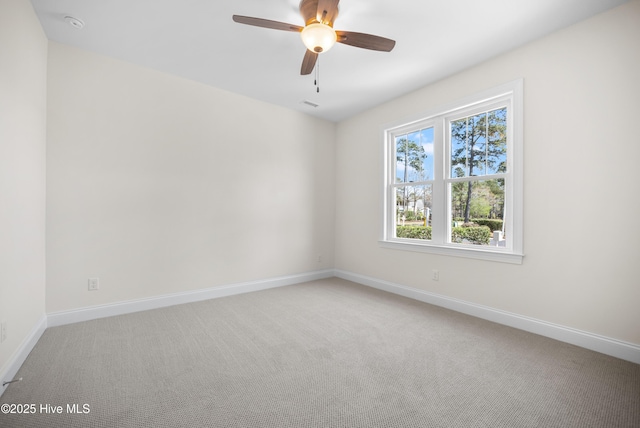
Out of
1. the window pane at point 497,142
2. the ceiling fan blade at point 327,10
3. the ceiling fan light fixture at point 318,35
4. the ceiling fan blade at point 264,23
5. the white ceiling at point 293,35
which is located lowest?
the window pane at point 497,142

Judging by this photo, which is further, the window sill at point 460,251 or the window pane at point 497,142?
the window pane at point 497,142

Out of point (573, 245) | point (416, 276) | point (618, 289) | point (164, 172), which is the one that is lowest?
point (416, 276)

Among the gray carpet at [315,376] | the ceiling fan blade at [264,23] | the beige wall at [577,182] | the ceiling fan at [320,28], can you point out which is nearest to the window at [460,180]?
the beige wall at [577,182]

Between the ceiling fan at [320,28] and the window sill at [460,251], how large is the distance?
7.38ft

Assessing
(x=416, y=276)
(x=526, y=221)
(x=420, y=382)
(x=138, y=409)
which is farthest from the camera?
(x=416, y=276)

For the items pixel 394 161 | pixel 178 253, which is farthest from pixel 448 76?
pixel 178 253

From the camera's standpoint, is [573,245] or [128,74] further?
[128,74]

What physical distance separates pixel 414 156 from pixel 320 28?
2.45 m

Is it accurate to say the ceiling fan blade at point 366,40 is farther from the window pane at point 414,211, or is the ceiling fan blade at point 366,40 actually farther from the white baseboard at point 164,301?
the white baseboard at point 164,301

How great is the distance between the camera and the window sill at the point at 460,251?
109 inches

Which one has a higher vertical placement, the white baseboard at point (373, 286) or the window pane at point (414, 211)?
the window pane at point (414, 211)

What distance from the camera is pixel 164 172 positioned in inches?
130

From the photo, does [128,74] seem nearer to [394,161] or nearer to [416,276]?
[394,161]

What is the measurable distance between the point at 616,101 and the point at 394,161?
2.34 metres
